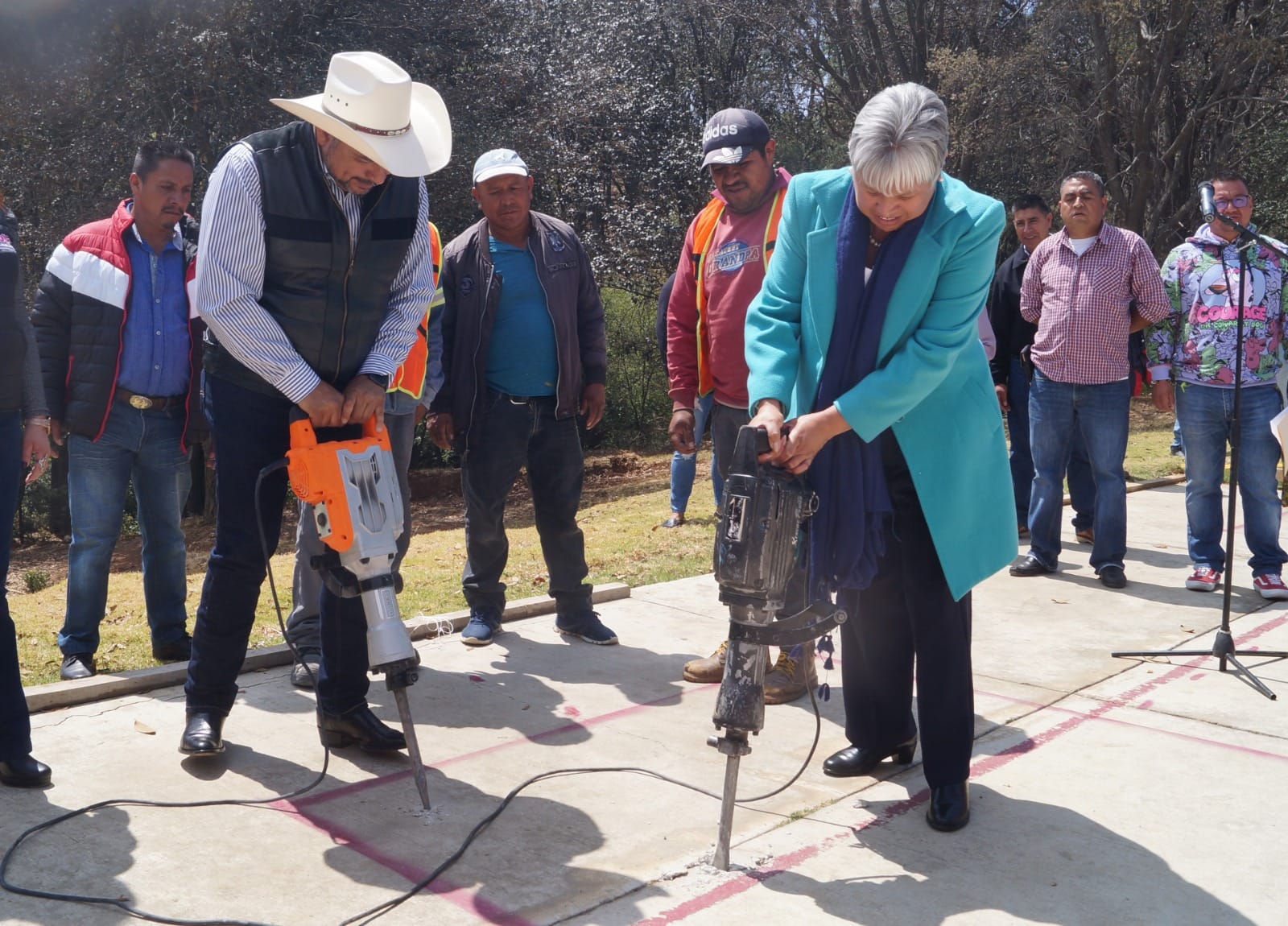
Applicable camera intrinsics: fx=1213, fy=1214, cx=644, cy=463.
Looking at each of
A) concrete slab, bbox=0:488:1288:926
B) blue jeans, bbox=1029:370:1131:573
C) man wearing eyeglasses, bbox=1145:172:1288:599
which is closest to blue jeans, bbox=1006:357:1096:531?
blue jeans, bbox=1029:370:1131:573

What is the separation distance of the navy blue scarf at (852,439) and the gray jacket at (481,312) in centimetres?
218

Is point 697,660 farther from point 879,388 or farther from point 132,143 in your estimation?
point 132,143

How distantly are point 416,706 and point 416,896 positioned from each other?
5.22 ft

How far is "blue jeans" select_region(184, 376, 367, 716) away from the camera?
3.82 metres

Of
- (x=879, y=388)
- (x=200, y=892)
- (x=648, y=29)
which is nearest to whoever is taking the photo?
(x=200, y=892)

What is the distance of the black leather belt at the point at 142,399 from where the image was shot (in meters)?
5.01

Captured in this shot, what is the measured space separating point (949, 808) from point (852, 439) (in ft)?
3.68

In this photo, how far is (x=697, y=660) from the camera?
5191 millimetres

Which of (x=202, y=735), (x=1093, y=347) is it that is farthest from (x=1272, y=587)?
(x=202, y=735)

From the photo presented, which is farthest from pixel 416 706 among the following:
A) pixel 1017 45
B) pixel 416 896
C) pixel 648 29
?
pixel 1017 45

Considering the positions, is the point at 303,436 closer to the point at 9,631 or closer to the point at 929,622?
the point at 9,631

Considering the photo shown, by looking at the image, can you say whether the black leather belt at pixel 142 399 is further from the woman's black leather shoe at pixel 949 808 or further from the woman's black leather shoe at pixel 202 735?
the woman's black leather shoe at pixel 949 808

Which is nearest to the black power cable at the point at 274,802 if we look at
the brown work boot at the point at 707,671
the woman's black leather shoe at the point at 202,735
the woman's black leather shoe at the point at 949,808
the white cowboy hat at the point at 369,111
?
the woman's black leather shoe at the point at 202,735

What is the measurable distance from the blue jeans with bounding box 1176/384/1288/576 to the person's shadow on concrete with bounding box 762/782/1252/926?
139 inches
